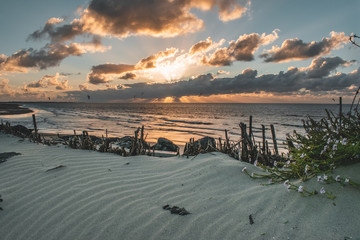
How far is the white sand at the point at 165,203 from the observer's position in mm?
1854

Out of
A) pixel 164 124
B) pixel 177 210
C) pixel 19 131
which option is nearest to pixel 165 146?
pixel 19 131

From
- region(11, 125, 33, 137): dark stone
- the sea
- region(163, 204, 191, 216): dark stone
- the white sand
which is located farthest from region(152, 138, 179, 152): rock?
region(163, 204, 191, 216): dark stone

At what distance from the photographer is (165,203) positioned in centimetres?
259

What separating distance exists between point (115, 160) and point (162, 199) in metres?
2.37

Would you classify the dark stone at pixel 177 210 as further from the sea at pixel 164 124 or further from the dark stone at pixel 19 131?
the dark stone at pixel 19 131

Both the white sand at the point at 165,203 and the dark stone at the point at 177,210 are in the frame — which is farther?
the dark stone at the point at 177,210

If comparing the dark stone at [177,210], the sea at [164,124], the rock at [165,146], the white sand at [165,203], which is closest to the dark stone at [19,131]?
the sea at [164,124]

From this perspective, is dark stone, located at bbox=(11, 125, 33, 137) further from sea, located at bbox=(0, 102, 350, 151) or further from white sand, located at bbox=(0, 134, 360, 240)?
white sand, located at bbox=(0, 134, 360, 240)

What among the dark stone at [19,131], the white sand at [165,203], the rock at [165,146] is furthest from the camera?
the rock at [165,146]

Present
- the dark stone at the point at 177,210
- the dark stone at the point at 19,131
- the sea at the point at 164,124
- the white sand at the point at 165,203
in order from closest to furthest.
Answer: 1. the white sand at the point at 165,203
2. the dark stone at the point at 177,210
3. the dark stone at the point at 19,131
4. the sea at the point at 164,124

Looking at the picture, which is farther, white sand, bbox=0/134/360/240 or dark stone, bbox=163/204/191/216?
dark stone, bbox=163/204/191/216

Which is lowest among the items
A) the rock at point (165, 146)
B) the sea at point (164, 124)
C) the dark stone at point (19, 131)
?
the sea at point (164, 124)

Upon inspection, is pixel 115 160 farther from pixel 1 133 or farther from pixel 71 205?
pixel 1 133

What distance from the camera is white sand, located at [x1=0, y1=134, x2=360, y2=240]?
185 cm
